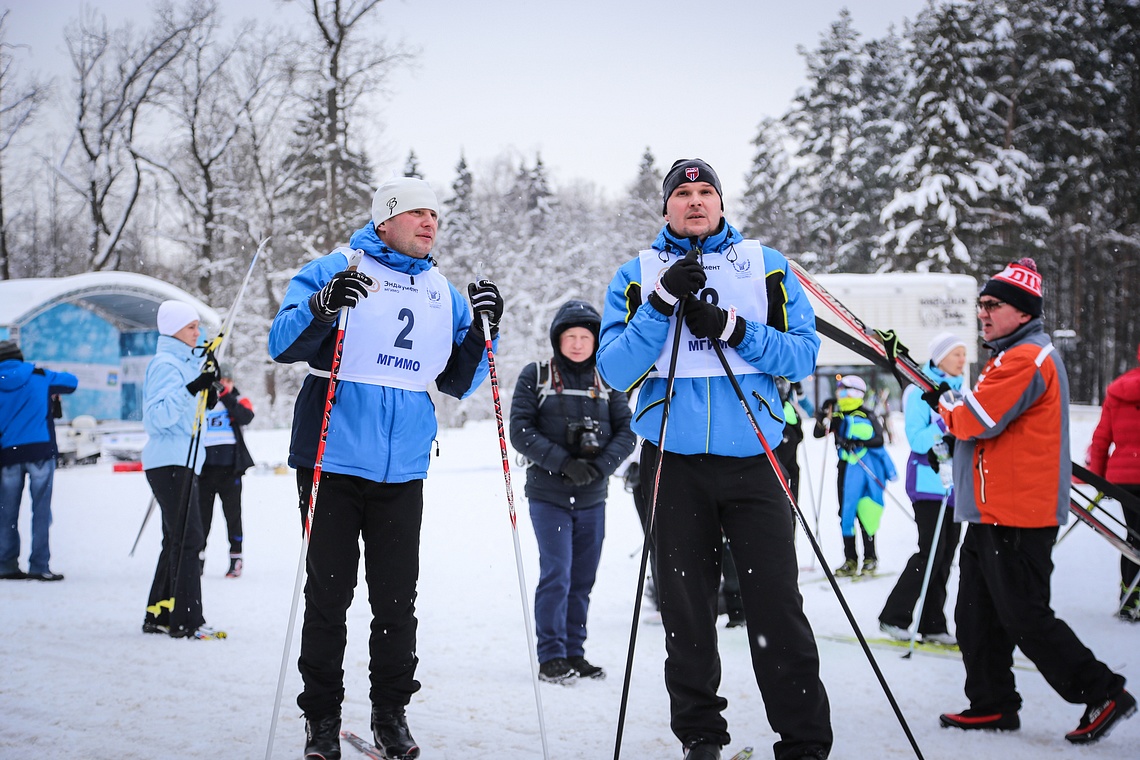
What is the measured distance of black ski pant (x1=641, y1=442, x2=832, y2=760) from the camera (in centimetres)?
281

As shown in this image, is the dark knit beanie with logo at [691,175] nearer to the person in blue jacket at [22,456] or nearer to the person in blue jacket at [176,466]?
the person in blue jacket at [176,466]

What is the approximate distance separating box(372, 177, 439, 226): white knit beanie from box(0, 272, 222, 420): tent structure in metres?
14.4

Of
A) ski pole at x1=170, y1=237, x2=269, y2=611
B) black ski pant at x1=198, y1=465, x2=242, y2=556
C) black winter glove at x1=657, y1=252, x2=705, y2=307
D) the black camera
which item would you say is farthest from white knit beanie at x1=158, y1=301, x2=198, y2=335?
black winter glove at x1=657, y1=252, x2=705, y2=307

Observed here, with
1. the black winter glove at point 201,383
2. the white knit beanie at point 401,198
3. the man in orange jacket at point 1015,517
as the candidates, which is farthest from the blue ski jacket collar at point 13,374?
the man in orange jacket at point 1015,517

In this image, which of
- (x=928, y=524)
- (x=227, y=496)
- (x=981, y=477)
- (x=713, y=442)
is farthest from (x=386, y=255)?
(x=227, y=496)

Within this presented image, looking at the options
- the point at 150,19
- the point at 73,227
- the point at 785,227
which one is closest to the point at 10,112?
the point at 150,19

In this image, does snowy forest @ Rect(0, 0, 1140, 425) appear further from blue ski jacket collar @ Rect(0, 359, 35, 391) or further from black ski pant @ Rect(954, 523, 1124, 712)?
black ski pant @ Rect(954, 523, 1124, 712)

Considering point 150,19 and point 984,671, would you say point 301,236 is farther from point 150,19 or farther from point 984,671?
point 984,671

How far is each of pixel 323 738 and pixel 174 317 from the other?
3.47 m

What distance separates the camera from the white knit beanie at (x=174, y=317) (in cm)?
540

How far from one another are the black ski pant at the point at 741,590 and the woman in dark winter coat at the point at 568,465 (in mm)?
1570

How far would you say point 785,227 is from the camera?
124 ft

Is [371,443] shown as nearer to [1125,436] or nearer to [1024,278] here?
[1024,278]

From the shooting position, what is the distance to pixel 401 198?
3.42m
